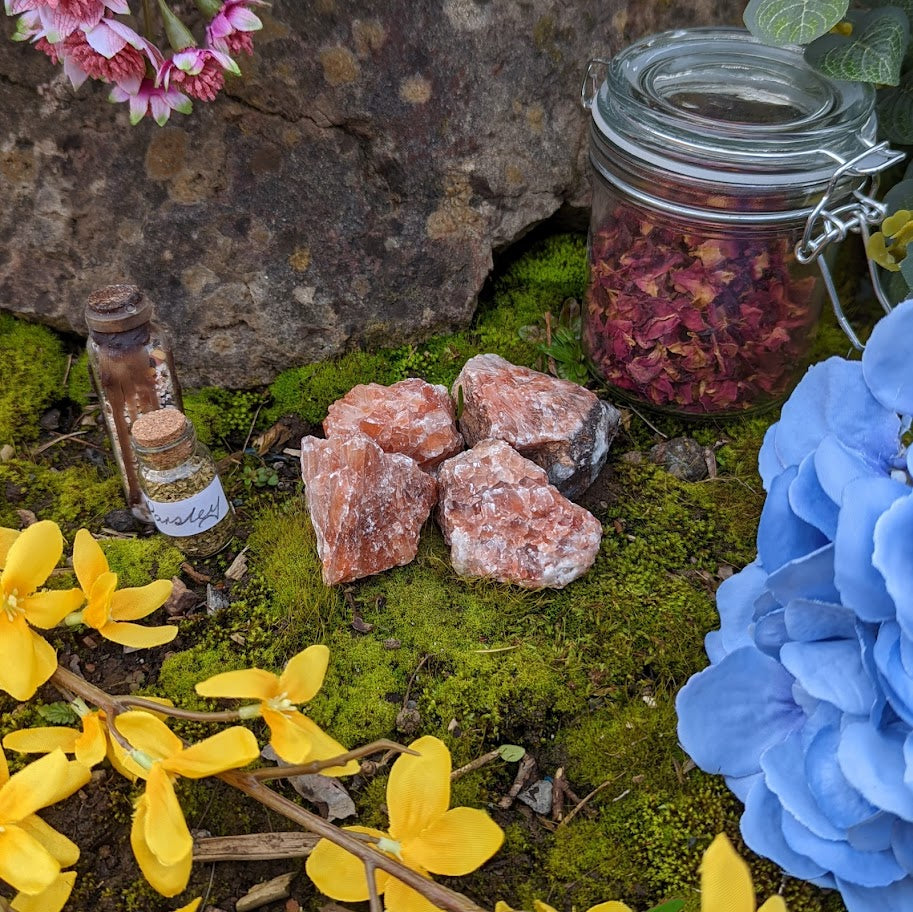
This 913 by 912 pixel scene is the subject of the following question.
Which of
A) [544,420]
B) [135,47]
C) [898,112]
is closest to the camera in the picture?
[135,47]

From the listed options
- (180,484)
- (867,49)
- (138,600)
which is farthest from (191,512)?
(867,49)

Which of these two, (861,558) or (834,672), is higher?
(861,558)

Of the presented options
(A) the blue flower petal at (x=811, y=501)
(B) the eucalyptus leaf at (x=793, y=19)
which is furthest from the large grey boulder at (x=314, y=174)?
(A) the blue flower petal at (x=811, y=501)

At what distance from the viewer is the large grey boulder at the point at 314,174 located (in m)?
1.50

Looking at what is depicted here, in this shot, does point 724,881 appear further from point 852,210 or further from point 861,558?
point 852,210

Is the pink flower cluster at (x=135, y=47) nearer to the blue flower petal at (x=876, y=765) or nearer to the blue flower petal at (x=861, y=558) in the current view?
the blue flower petal at (x=861, y=558)

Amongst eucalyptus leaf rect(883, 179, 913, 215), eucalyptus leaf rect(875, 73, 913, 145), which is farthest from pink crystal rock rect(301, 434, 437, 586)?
eucalyptus leaf rect(875, 73, 913, 145)

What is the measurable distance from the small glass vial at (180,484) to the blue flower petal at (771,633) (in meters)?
0.82

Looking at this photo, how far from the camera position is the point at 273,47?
1.48 metres

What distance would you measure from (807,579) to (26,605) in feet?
2.78

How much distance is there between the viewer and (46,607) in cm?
99

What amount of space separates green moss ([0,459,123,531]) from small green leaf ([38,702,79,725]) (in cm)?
37

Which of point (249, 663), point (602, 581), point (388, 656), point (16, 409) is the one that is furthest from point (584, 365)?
point (16, 409)

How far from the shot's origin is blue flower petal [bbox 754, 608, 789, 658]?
37.9 inches
